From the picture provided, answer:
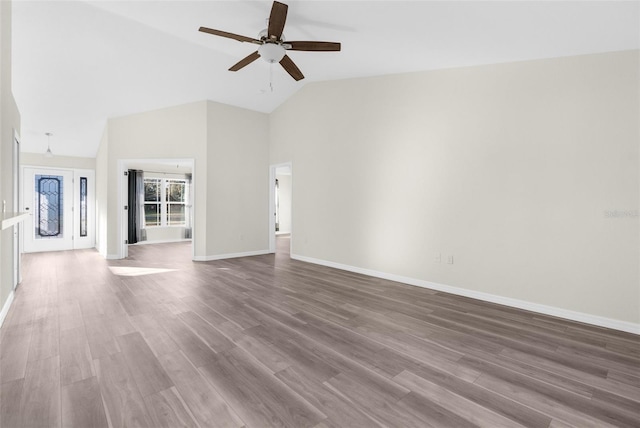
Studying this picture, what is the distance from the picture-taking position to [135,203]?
341 inches

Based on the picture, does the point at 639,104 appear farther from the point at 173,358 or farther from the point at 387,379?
the point at 173,358

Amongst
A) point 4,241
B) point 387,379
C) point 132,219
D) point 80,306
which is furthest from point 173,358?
point 132,219

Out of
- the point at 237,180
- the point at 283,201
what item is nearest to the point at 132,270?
the point at 237,180

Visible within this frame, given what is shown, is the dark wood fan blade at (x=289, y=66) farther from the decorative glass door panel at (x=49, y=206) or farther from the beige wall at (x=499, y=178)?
the decorative glass door panel at (x=49, y=206)

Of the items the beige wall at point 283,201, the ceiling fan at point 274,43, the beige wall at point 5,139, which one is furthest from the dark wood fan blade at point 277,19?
the beige wall at point 283,201

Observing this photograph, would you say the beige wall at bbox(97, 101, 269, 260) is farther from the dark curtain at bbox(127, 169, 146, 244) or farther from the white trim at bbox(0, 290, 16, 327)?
the white trim at bbox(0, 290, 16, 327)

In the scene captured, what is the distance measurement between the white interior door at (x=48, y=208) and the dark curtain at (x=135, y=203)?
1.31 metres

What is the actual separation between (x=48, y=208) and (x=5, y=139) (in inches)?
233

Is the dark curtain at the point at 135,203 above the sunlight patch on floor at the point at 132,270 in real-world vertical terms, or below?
above

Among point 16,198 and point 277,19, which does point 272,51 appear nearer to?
point 277,19

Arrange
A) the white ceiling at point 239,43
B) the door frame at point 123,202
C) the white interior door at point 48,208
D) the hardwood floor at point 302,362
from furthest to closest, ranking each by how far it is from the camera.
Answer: the white interior door at point 48,208, the door frame at point 123,202, the white ceiling at point 239,43, the hardwood floor at point 302,362

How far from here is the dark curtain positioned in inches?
338

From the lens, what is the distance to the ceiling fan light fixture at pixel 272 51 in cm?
300

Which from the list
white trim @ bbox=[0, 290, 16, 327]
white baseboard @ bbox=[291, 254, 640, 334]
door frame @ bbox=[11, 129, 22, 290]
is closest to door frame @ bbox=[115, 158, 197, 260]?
door frame @ bbox=[11, 129, 22, 290]
